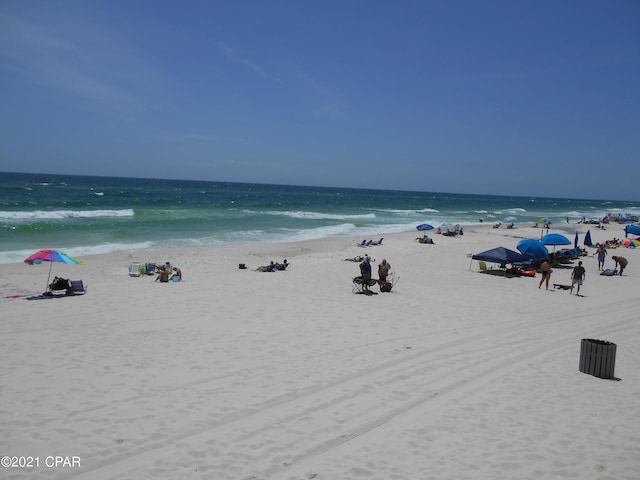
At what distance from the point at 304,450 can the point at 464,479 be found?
145cm

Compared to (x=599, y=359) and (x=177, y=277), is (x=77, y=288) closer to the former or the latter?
(x=177, y=277)

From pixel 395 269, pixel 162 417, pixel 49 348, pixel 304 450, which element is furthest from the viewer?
pixel 395 269

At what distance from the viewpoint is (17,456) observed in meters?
4.01

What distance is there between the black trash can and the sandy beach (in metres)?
0.18

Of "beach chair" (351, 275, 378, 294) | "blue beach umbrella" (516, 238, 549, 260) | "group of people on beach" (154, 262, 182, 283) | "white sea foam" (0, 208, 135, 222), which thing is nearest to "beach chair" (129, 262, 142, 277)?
"group of people on beach" (154, 262, 182, 283)

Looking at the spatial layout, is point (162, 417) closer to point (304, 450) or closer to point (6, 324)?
point (304, 450)

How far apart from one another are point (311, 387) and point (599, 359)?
4152 mm

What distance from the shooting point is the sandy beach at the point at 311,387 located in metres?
4.13

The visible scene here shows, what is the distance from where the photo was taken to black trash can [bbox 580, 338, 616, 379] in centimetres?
634

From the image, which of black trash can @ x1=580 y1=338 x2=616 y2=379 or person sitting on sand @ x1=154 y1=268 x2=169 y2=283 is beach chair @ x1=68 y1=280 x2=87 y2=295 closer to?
person sitting on sand @ x1=154 y1=268 x2=169 y2=283

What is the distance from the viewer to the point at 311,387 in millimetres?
5688

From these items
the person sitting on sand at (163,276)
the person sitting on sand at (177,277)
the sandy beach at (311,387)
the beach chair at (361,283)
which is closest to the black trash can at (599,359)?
the sandy beach at (311,387)

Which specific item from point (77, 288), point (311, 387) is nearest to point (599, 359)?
point (311, 387)

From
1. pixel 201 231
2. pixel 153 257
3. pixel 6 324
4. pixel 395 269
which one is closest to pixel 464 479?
pixel 6 324
